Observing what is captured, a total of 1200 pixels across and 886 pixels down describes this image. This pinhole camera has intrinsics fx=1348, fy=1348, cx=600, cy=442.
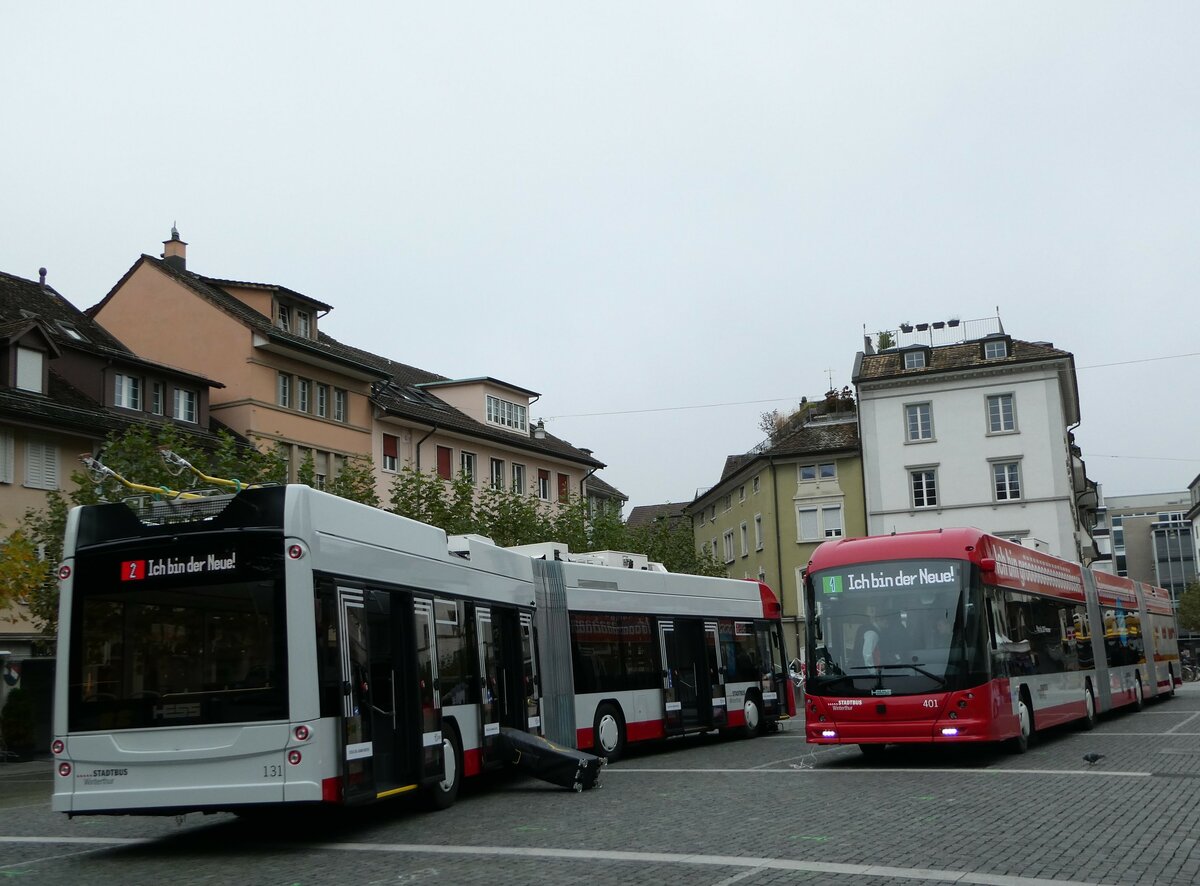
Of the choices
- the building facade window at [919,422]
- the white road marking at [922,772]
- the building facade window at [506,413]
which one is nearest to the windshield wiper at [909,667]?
the white road marking at [922,772]

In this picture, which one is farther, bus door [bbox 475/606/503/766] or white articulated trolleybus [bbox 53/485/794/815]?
bus door [bbox 475/606/503/766]

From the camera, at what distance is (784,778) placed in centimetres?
1616

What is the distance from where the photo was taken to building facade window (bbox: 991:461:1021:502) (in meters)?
57.8

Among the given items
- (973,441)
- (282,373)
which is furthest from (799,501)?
(282,373)

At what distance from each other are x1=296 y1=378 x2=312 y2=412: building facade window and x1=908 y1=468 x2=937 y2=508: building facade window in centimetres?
2787

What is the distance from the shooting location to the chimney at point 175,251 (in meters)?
47.1

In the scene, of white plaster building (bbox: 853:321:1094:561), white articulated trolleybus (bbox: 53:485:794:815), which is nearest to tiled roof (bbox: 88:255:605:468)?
white plaster building (bbox: 853:321:1094:561)

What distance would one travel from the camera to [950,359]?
6100cm

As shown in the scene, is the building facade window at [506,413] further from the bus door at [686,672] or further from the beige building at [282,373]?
the bus door at [686,672]

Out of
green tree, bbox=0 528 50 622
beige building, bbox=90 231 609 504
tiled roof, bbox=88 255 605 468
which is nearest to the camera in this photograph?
green tree, bbox=0 528 50 622

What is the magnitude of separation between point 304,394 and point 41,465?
37.6ft

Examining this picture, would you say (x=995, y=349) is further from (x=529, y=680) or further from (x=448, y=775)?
(x=448, y=775)

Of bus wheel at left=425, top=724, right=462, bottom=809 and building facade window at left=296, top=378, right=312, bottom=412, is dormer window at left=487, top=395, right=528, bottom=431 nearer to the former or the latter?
building facade window at left=296, top=378, right=312, bottom=412

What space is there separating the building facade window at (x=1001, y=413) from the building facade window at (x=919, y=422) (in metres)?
2.52
